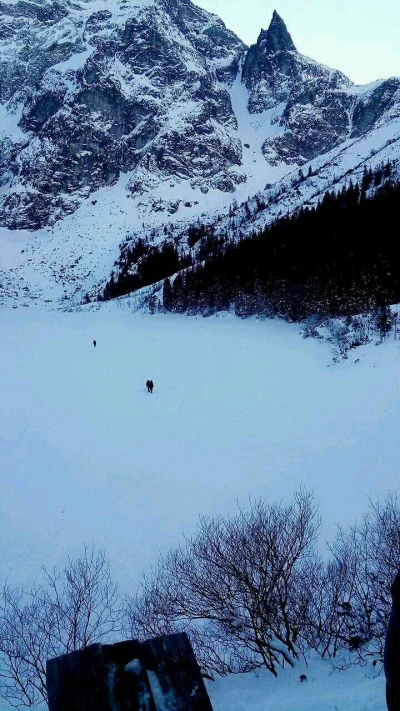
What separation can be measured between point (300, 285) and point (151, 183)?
497ft

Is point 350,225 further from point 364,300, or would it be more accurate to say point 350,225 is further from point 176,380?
point 176,380

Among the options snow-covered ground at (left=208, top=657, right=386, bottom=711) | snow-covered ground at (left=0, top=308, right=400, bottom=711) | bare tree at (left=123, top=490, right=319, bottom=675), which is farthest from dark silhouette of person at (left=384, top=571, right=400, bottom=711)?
bare tree at (left=123, top=490, right=319, bottom=675)

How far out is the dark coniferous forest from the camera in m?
46.5

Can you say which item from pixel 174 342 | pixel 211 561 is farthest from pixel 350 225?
pixel 211 561

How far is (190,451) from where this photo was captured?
66.4 feet

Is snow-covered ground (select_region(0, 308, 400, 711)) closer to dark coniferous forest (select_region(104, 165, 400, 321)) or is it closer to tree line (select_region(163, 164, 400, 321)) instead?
tree line (select_region(163, 164, 400, 321))

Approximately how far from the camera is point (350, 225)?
202 ft

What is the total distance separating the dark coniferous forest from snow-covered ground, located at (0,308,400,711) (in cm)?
1404

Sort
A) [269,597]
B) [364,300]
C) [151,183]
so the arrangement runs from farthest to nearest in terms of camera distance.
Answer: [151,183]
[364,300]
[269,597]

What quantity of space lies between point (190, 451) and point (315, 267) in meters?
42.6

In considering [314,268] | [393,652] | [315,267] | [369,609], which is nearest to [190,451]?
[369,609]

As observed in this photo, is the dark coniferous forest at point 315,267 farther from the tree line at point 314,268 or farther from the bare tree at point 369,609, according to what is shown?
the bare tree at point 369,609

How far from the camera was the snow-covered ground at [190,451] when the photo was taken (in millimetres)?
13516

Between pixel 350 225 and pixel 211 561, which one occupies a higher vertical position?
pixel 350 225
